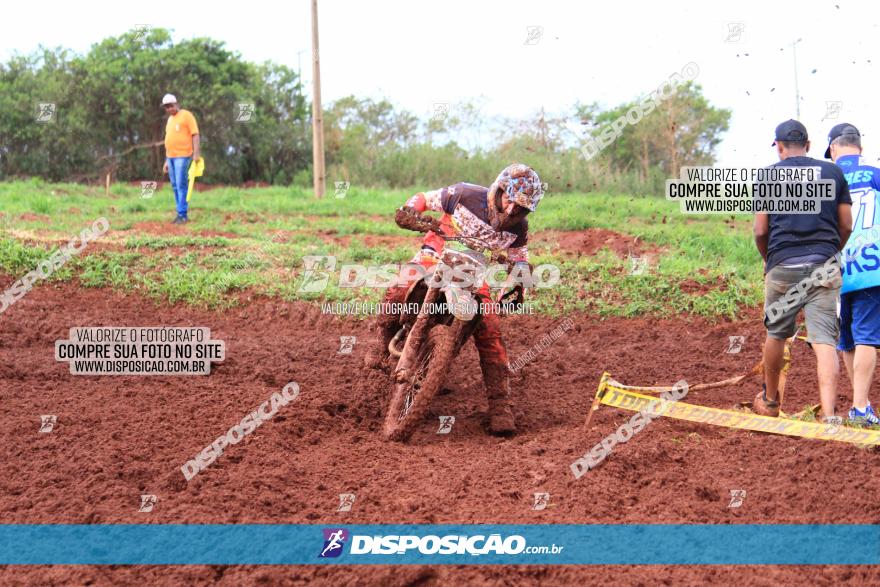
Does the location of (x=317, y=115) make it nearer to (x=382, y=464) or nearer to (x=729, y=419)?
(x=382, y=464)

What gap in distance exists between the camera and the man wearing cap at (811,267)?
5.79 meters

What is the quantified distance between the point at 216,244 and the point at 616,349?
608cm

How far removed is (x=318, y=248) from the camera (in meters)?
12.6

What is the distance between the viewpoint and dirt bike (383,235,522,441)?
606 centimetres

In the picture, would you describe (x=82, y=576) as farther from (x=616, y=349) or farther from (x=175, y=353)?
(x=616, y=349)

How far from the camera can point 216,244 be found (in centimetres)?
1252

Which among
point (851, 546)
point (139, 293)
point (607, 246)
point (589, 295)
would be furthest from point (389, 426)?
point (607, 246)

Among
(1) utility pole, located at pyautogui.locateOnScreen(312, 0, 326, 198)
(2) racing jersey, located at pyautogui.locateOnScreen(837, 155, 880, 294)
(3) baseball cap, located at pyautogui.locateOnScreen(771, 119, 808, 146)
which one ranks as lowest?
(2) racing jersey, located at pyautogui.locateOnScreen(837, 155, 880, 294)

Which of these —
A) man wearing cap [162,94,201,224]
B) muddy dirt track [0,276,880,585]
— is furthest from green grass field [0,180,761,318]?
muddy dirt track [0,276,880,585]

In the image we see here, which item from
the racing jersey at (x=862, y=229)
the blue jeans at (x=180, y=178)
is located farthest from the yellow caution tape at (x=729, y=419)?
the blue jeans at (x=180, y=178)

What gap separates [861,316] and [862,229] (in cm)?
61

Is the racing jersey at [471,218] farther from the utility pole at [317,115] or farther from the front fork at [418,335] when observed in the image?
the utility pole at [317,115]

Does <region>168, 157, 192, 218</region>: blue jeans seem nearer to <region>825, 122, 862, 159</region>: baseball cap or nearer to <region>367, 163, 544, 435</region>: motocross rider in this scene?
<region>367, 163, 544, 435</region>: motocross rider

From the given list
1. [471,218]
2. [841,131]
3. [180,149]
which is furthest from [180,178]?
[841,131]
